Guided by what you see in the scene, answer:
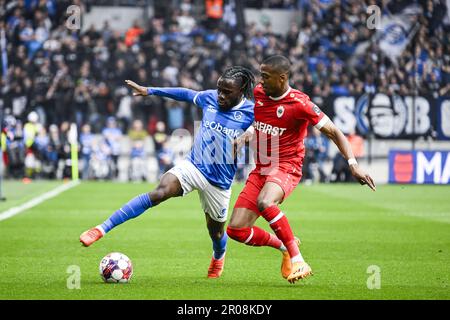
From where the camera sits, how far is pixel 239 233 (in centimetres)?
1030

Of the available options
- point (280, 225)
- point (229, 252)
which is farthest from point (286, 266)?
point (229, 252)

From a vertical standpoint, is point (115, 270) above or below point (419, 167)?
above

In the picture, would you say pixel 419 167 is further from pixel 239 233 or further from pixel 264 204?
pixel 264 204

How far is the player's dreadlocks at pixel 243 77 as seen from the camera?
10664mm

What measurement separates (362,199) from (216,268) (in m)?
14.4

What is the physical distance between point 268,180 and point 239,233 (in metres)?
0.69

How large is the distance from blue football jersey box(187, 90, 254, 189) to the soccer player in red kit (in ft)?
0.83

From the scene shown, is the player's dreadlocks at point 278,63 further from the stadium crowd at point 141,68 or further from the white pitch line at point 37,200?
the stadium crowd at point 141,68

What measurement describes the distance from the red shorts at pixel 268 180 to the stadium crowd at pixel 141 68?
66.7 feet

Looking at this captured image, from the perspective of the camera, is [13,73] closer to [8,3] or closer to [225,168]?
[8,3]

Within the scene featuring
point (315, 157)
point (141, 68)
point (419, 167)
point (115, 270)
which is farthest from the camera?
point (141, 68)
